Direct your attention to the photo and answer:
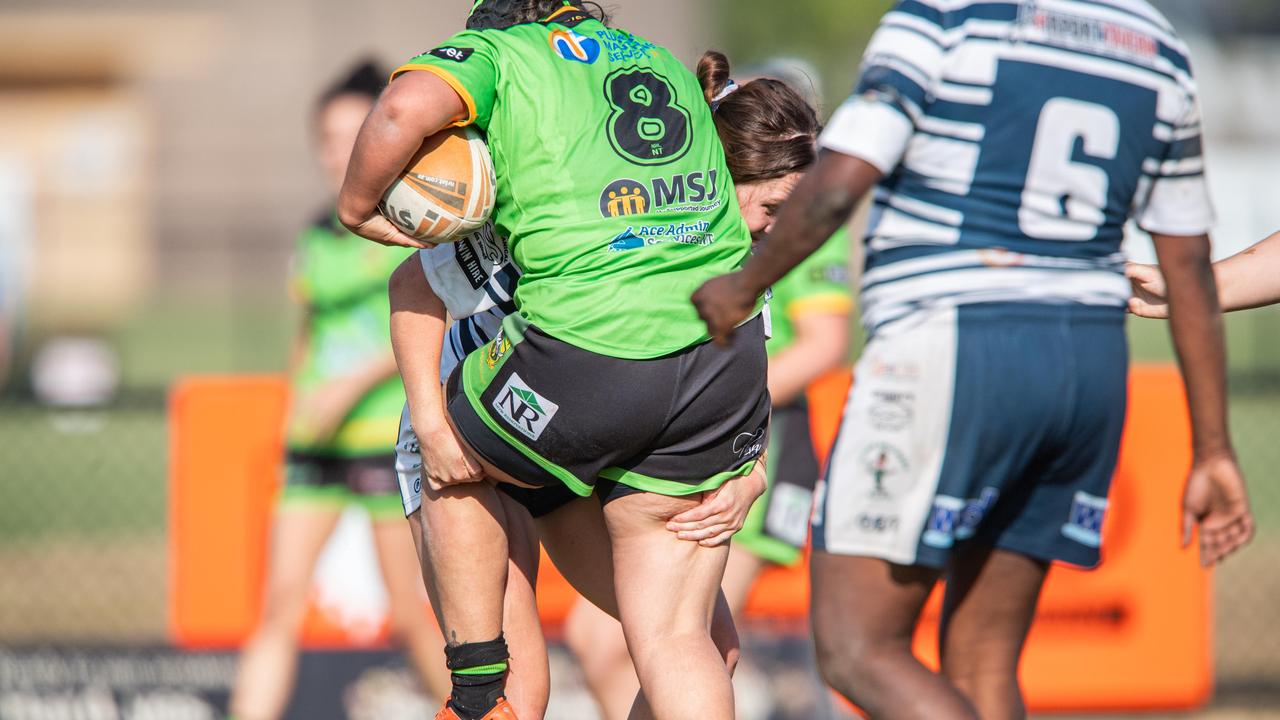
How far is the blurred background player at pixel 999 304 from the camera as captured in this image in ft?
A: 10.3

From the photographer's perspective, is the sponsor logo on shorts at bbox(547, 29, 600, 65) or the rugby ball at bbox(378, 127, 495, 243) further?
the sponsor logo on shorts at bbox(547, 29, 600, 65)

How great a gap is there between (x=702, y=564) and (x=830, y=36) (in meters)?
36.5

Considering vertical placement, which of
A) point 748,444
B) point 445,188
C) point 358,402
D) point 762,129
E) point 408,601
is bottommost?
point 408,601

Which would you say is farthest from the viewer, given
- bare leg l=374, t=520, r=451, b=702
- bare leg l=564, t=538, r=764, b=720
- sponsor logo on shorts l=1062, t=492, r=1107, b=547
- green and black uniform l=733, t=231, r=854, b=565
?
bare leg l=374, t=520, r=451, b=702

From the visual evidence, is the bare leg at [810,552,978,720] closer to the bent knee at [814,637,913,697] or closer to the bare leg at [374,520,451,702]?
the bent knee at [814,637,913,697]

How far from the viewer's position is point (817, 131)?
326 centimetres

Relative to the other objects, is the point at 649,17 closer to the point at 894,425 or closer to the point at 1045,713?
the point at 1045,713

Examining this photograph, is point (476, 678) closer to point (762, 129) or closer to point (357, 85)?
point (762, 129)

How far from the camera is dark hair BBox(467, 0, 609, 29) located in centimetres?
295

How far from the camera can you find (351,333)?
5.27 m

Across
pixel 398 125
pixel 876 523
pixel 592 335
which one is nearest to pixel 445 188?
pixel 398 125

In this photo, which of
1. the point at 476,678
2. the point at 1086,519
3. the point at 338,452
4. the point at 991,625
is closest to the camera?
the point at 476,678

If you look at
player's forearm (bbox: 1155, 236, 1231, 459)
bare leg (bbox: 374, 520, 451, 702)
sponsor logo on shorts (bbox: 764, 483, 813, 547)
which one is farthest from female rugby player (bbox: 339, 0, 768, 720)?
bare leg (bbox: 374, 520, 451, 702)

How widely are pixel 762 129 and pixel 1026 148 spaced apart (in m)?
0.59
